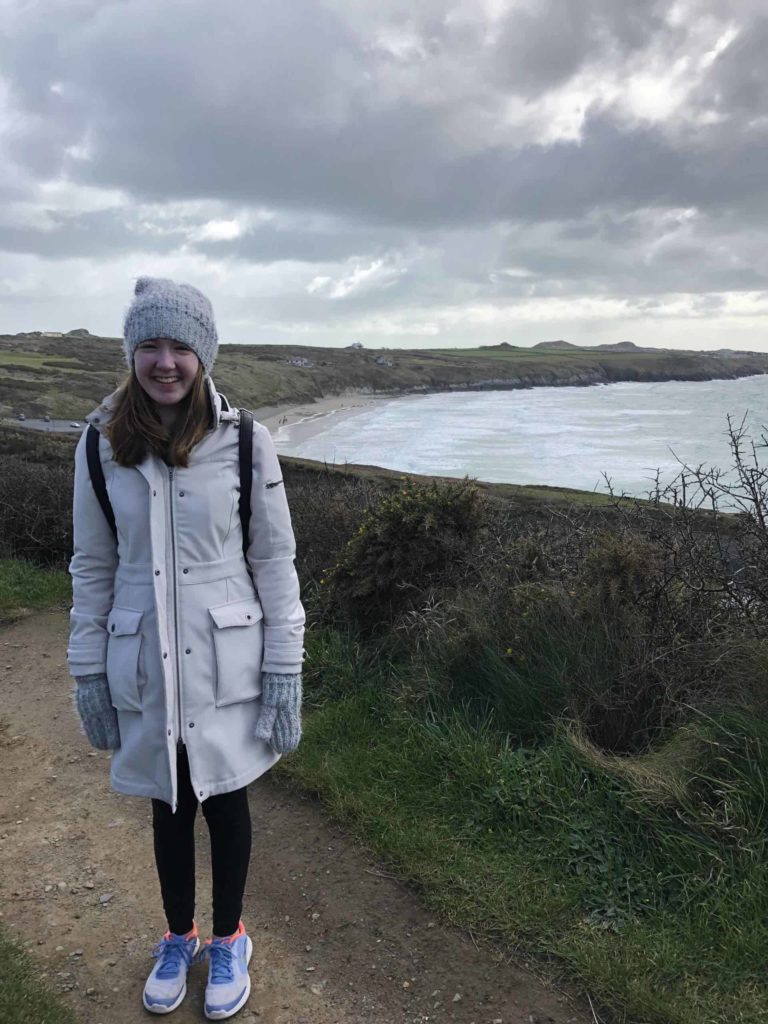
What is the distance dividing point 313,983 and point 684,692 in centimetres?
206

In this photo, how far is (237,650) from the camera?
246 cm

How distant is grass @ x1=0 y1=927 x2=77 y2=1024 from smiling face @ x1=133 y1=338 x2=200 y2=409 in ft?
6.37

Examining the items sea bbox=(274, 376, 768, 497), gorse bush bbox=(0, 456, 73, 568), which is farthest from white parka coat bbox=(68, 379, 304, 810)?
sea bbox=(274, 376, 768, 497)

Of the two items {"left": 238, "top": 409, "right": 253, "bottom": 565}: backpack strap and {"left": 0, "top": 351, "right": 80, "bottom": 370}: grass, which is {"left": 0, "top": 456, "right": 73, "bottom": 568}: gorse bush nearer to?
{"left": 238, "top": 409, "right": 253, "bottom": 565}: backpack strap

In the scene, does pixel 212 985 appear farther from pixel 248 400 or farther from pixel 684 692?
pixel 248 400

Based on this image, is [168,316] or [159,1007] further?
[159,1007]

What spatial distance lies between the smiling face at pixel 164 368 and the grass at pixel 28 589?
4.84 metres

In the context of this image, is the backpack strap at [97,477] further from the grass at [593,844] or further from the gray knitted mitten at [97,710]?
the grass at [593,844]

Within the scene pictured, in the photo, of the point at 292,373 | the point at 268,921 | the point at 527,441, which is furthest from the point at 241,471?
the point at 292,373

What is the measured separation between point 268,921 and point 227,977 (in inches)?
16.7

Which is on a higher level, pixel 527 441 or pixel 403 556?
pixel 403 556

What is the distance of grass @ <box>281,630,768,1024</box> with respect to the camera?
103 inches

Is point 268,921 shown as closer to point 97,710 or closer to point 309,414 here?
point 97,710

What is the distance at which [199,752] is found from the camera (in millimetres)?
2424
